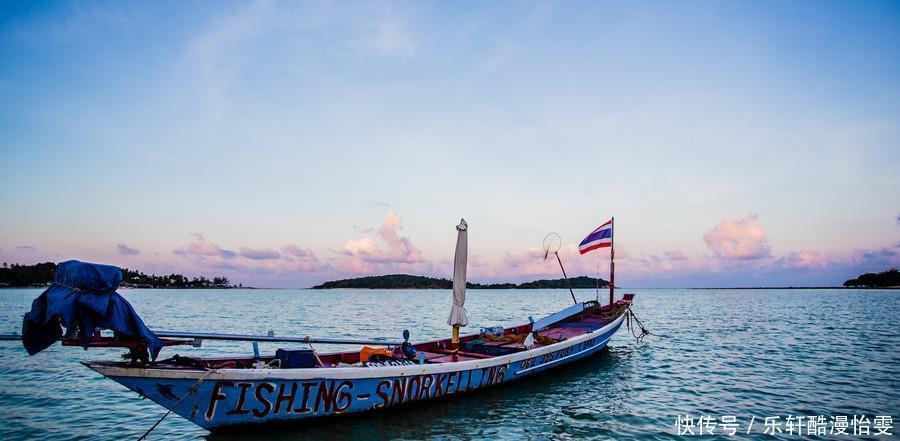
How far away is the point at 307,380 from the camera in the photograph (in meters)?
10.2

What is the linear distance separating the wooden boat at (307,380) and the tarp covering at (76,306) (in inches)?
32.5

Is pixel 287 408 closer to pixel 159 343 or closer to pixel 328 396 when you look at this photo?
pixel 328 396

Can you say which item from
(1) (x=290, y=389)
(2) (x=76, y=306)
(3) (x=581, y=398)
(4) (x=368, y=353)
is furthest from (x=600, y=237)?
(2) (x=76, y=306)

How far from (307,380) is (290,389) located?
39 centimetres

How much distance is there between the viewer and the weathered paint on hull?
9.04m

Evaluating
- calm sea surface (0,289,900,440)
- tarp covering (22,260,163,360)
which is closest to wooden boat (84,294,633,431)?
calm sea surface (0,289,900,440)

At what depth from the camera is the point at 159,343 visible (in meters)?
9.08

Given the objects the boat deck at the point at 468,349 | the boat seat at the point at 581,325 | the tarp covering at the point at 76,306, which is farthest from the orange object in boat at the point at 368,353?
the boat seat at the point at 581,325

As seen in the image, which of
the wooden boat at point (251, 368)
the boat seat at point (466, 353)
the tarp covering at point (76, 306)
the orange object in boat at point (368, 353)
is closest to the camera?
the tarp covering at point (76, 306)

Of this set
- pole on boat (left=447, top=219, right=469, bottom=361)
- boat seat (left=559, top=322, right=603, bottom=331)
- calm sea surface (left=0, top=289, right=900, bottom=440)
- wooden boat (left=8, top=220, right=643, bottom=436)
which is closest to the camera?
wooden boat (left=8, top=220, right=643, bottom=436)

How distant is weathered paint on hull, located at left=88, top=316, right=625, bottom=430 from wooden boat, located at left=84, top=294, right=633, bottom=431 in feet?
0.05

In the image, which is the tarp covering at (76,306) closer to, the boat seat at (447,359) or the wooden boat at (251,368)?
the wooden boat at (251,368)

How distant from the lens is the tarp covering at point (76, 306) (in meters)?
7.97

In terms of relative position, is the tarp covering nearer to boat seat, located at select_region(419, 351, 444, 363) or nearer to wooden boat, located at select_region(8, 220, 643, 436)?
wooden boat, located at select_region(8, 220, 643, 436)
